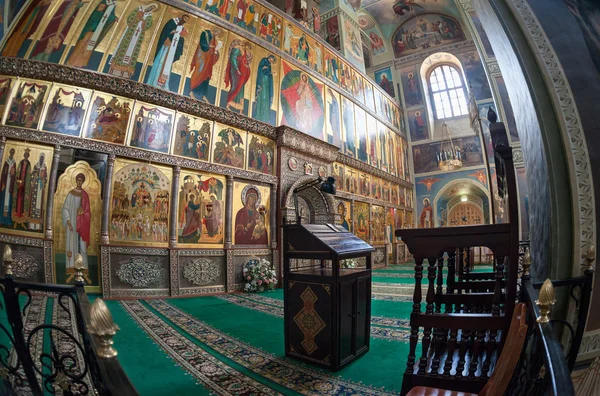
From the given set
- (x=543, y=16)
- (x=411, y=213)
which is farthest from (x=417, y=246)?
(x=411, y=213)

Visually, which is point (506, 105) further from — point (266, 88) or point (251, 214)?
point (251, 214)

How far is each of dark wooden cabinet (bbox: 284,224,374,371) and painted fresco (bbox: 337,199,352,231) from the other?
926 cm

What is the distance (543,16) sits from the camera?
2660 millimetres

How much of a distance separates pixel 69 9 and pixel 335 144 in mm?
9836

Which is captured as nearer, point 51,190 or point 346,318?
point 346,318

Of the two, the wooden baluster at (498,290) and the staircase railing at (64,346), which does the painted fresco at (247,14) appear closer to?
the staircase railing at (64,346)

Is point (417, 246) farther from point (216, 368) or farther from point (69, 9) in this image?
point (69, 9)

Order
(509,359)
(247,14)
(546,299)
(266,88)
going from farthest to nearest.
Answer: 1. (266,88)
2. (247,14)
3. (509,359)
4. (546,299)

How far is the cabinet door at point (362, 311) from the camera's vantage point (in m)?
3.71

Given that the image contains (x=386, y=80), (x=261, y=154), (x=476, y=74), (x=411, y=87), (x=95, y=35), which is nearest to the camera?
(x=95, y=35)

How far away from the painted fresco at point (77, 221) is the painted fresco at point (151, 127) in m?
1.35

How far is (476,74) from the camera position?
18.6 m

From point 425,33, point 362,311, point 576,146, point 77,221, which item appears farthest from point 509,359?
Answer: point 425,33

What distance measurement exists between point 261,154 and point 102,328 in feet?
29.9
